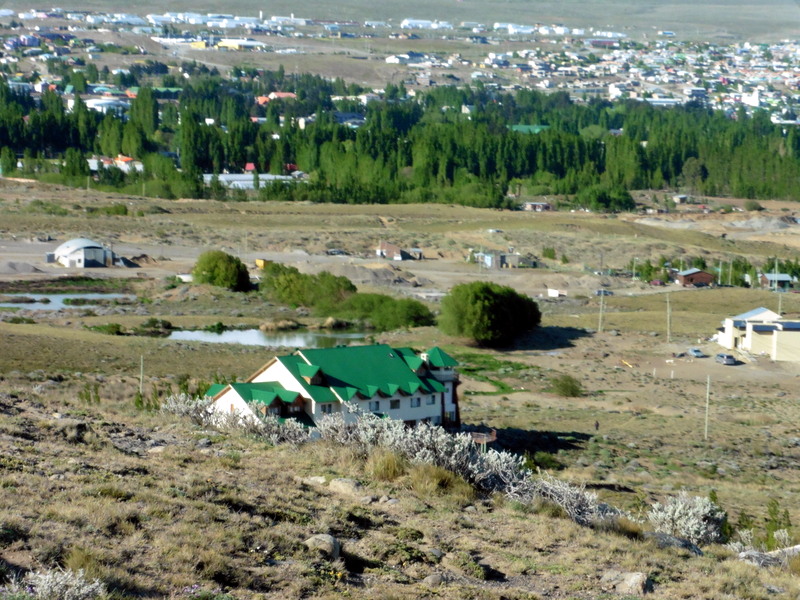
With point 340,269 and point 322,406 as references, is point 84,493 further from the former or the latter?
point 340,269

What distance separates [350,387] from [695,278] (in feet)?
117

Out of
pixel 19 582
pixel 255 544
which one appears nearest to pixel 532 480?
pixel 255 544

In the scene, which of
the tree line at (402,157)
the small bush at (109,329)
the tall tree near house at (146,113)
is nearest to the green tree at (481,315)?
the small bush at (109,329)

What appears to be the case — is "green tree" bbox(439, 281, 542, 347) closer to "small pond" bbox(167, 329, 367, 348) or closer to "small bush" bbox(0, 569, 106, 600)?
"small pond" bbox(167, 329, 367, 348)

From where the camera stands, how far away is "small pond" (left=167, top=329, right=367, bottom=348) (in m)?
35.0

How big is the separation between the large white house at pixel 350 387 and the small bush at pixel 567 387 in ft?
26.2

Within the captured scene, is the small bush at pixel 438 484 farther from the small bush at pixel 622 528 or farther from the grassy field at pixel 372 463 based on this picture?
the small bush at pixel 622 528

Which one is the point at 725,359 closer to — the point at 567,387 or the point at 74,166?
the point at 567,387

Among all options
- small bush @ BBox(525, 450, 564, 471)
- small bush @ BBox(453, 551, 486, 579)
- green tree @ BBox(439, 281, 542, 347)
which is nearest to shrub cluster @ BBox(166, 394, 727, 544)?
small bush @ BBox(453, 551, 486, 579)

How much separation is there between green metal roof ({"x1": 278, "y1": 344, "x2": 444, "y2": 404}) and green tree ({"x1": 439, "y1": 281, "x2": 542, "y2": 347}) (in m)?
14.5

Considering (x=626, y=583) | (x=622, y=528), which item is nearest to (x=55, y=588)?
(x=626, y=583)

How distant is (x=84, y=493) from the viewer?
8586 millimetres

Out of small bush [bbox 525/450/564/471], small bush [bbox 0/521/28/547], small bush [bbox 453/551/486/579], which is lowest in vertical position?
small bush [bbox 525/450/564/471]

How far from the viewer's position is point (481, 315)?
115ft
